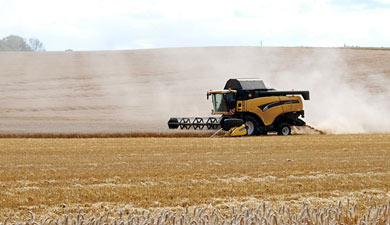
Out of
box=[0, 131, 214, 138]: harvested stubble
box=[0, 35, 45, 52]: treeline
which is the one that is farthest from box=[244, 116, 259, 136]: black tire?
box=[0, 35, 45, 52]: treeline

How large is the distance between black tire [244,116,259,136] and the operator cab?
2.76 ft

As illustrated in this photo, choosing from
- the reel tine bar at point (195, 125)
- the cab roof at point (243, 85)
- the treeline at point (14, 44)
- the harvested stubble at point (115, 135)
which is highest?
the treeline at point (14, 44)

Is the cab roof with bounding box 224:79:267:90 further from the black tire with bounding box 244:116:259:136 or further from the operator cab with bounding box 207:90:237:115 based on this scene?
the black tire with bounding box 244:116:259:136

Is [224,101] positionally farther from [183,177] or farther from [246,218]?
[246,218]

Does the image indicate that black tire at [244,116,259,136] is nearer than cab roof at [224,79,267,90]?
Yes

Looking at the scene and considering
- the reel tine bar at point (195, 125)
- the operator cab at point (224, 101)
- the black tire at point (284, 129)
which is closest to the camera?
the operator cab at point (224, 101)

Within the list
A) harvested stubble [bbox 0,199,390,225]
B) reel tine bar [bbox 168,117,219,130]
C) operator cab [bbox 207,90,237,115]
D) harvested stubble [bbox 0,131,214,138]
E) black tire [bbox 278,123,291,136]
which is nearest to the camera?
harvested stubble [bbox 0,199,390,225]

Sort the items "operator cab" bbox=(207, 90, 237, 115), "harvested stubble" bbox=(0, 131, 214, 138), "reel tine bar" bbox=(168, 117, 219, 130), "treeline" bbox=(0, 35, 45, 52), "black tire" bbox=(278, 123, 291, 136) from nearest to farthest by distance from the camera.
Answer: "harvested stubble" bbox=(0, 131, 214, 138) < "operator cab" bbox=(207, 90, 237, 115) < "reel tine bar" bbox=(168, 117, 219, 130) < "black tire" bbox=(278, 123, 291, 136) < "treeline" bbox=(0, 35, 45, 52)

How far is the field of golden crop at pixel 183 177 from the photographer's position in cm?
889

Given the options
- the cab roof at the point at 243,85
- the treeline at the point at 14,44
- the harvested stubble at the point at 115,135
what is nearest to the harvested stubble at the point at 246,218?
the harvested stubble at the point at 115,135

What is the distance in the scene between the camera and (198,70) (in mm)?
47938

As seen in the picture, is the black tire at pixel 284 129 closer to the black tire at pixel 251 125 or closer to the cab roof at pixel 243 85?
the black tire at pixel 251 125

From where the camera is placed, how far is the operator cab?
25.3 m

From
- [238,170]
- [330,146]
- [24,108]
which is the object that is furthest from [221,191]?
[24,108]
